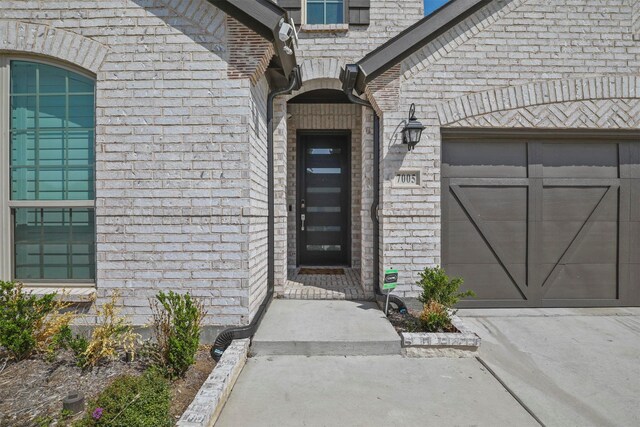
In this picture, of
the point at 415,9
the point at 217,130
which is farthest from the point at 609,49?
the point at 217,130

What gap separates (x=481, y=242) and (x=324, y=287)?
2.33 m

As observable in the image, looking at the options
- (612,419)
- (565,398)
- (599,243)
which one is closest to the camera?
(612,419)

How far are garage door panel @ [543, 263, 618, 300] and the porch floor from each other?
2694mm

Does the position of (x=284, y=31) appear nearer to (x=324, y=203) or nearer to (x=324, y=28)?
(x=324, y=28)

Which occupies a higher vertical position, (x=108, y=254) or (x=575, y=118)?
(x=575, y=118)

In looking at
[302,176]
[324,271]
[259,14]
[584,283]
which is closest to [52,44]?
[259,14]

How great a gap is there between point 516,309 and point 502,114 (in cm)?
269

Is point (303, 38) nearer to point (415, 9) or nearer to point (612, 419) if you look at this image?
point (415, 9)

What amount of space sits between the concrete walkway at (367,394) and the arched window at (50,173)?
7.62 ft

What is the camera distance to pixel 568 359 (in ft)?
10.4

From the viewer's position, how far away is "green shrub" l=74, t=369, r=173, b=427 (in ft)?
6.02

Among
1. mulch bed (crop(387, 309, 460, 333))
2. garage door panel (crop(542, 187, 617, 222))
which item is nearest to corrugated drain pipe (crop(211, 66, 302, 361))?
mulch bed (crop(387, 309, 460, 333))

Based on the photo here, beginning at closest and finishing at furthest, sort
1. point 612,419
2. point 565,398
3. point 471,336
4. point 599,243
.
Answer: point 612,419
point 565,398
point 471,336
point 599,243

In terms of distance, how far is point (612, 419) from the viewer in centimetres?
237
